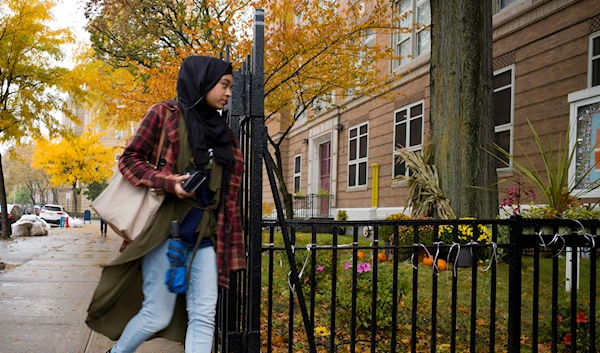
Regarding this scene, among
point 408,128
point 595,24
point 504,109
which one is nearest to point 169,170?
point 595,24

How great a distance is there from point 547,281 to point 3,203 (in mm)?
17504

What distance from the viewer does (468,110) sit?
8.76 m

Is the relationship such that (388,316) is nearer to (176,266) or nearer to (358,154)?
(176,266)

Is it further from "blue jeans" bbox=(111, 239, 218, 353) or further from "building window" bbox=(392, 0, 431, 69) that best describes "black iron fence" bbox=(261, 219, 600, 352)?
"building window" bbox=(392, 0, 431, 69)

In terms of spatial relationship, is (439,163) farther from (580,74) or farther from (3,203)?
(3,203)

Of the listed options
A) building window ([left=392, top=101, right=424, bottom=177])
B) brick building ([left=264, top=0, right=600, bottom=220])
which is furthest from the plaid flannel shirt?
building window ([left=392, top=101, right=424, bottom=177])

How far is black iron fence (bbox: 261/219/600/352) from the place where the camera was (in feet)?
11.6

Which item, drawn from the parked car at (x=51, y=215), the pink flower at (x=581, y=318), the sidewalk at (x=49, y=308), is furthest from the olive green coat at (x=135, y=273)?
the parked car at (x=51, y=215)

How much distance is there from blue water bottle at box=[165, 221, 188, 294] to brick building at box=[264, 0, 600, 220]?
622cm

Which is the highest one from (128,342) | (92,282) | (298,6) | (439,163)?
(298,6)

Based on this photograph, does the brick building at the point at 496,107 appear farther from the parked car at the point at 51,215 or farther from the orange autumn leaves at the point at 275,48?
the parked car at the point at 51,215

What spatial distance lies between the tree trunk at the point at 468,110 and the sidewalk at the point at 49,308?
5525 mm

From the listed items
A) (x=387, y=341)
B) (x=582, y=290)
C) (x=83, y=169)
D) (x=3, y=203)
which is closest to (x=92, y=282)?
(x=387, y=341)

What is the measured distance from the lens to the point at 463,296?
653 cm
